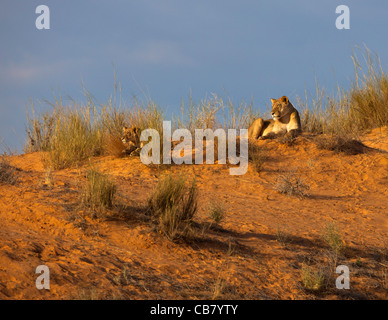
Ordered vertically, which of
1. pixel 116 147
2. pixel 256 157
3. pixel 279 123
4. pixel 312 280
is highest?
pixel 279 123

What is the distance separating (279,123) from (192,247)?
307 inches

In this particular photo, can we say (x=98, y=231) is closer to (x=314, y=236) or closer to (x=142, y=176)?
(x=314, y=236)

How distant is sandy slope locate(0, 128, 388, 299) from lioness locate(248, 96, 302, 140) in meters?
3.17

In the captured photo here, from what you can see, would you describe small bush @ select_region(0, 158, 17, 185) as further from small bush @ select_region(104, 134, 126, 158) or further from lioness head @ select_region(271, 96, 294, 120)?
lioness head @ select_region(271, 96, 294, 120)

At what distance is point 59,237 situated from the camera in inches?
255

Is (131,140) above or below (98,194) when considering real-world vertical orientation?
above

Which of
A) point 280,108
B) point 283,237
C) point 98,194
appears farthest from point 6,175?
point 280,108

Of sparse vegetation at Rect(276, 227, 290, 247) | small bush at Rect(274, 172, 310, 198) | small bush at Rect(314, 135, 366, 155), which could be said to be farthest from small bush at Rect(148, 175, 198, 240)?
small bush at Rect(314, 135, 366, 155)

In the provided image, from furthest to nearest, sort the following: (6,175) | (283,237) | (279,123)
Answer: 1. (279,123)
2. (6,175)
3. (283,237)

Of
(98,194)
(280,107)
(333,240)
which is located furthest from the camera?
(280,107)

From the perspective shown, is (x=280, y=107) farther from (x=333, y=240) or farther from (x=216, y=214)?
(x=333, y=240)

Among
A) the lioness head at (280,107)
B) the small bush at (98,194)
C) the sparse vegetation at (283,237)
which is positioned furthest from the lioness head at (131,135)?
the sparse vegetation at (283,237)

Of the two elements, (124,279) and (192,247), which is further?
(192,247)

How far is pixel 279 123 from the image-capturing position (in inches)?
541
